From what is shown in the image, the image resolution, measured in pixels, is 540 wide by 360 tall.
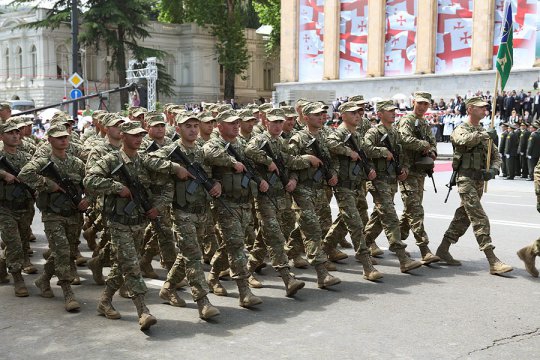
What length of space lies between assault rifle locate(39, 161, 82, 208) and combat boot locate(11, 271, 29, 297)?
1.22 m

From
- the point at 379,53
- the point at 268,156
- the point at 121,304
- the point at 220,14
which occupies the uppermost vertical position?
the point at 220,14

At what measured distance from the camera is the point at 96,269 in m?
8.54

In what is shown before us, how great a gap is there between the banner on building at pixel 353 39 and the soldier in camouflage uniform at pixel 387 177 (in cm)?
3347

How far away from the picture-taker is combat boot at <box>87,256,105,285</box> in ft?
27.9

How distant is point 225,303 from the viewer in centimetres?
763

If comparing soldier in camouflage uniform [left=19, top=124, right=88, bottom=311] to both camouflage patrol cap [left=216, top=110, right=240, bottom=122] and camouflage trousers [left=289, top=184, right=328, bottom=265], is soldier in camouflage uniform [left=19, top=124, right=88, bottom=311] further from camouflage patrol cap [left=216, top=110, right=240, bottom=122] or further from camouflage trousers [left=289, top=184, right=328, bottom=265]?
camouflage trousers [left=289, top=184, right=328, bottom=265]

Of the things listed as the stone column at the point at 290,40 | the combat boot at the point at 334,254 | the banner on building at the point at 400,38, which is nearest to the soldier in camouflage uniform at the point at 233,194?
the combat boot at the point at 334,254

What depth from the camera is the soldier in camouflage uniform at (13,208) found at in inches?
323

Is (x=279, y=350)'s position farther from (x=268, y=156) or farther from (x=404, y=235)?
(x=404, y=235)

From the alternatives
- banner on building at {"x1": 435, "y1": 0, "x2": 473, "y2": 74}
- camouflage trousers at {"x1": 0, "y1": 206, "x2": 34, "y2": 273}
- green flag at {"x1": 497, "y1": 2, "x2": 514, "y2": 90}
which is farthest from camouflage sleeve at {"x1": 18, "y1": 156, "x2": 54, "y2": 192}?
banner on building at {"x1": 435, "y1": 0, "x2": 473, "y2": 74}

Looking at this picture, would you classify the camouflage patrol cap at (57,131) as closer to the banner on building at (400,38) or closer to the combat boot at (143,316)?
the combat boot at (143,316)

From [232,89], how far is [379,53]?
17.3 metres

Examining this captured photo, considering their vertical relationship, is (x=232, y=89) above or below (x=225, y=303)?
above

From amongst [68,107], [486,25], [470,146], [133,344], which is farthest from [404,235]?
[68,107]
